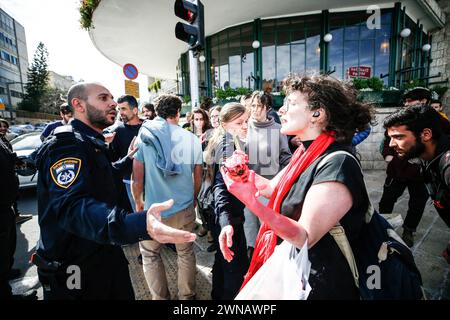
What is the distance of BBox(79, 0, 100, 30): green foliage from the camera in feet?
24.9

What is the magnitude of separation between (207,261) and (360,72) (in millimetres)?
10908

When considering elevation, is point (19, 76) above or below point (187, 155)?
above

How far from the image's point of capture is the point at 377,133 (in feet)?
26.1

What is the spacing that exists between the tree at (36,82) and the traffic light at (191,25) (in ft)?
195

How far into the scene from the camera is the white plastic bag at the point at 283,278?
3.49ft

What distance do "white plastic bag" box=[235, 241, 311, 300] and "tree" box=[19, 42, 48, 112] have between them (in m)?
62.3

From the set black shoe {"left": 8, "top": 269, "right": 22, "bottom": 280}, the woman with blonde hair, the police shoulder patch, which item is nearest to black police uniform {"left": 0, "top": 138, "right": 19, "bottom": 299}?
black shoe {"left": 8, "top": 269, "right": 22, "bottom": 280}

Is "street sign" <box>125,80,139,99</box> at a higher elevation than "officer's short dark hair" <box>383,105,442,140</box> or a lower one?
higher

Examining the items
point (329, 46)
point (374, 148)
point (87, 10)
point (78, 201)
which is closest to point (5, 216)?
point (78, 201)

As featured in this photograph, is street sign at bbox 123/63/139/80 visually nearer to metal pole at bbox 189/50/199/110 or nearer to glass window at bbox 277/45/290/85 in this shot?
metal pole at bbox 189/50/199/110

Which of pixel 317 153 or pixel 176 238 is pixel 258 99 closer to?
pixel 317 153

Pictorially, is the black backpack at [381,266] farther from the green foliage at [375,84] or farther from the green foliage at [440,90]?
the green foliage at [440,90]
